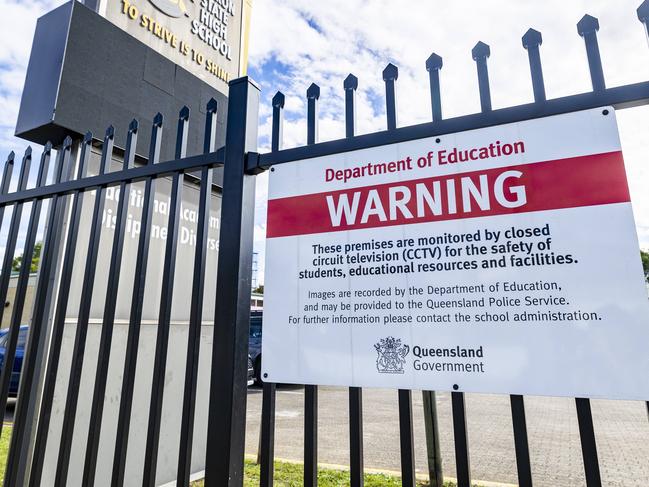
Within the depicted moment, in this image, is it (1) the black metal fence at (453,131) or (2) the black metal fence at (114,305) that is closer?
(1) the black metal fence at (453,131)

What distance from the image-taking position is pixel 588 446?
1265 mm

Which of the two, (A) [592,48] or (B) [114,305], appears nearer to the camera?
(A) [592,48]

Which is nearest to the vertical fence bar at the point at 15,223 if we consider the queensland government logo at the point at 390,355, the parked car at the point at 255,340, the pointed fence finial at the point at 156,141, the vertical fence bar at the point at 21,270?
the vertical fence bar at the point at 21,270

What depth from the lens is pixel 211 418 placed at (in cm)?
175

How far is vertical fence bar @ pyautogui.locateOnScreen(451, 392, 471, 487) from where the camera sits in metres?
1.38

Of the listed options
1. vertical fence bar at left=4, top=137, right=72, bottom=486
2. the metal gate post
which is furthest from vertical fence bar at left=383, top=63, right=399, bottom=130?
vertical fence bar at left=4, top=137, right=72, bottom=486

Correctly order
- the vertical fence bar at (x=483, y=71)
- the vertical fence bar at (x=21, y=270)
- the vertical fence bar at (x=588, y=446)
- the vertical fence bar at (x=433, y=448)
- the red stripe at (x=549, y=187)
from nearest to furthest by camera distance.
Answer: the vertical fence bar at (x=588, y=446) < the red stripe at (x=549, y=187) < the vertical fence bar at (x=483, y=71) < the vertical fence bar at (x=21, y=270) < the vertical fence bar at (x=433, y=448)

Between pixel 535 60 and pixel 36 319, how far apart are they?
106 inches

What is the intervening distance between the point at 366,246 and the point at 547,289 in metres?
0.63

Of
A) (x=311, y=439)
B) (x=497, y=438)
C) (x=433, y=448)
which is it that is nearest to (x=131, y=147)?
(x=311, y=439)

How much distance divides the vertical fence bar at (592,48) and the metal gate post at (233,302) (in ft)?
4.40

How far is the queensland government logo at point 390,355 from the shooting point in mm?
1497

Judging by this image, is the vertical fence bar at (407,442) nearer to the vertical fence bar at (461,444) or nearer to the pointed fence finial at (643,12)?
the vertical fence bar at (461,444)

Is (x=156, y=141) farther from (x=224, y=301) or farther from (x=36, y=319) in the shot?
(x=36, y=319)
